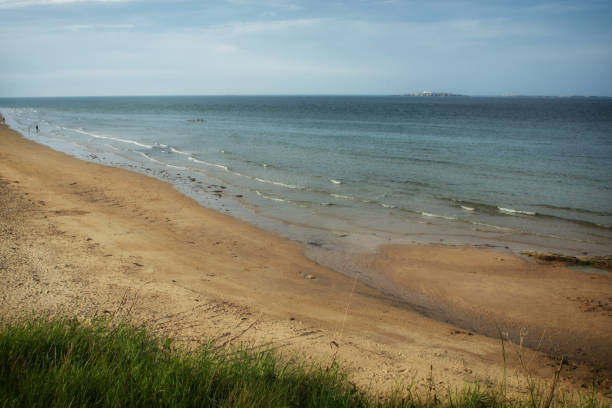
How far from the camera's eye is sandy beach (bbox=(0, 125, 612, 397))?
5.36 metres

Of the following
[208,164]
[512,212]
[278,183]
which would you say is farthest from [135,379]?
[208,164]

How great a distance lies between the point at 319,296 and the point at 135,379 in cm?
445

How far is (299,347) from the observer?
5281 millimetres

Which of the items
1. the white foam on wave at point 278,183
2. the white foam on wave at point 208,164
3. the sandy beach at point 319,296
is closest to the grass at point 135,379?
the sandy beach at point 319,296

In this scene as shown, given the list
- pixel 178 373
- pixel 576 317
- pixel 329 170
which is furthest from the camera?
pixel 329 170

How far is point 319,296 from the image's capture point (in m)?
7.36

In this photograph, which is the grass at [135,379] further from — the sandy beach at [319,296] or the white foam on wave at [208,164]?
the white foam on wave at [208,164]

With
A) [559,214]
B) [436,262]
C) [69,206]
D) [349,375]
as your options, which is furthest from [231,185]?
[349,375]

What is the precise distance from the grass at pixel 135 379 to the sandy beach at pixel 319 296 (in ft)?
3.85

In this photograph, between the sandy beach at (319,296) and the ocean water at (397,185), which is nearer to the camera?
the sandy beach at (319,296)

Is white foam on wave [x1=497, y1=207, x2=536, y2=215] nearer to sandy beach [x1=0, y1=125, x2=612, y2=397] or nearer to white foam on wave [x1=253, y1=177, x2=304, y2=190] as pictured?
sandy beach [x1=0, y1=125, x2=612, y2=397]

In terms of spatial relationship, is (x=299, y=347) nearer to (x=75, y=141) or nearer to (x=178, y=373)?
(x=178, y=373)

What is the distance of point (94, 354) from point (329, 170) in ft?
62.6

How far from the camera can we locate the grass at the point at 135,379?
2994 millimetres
